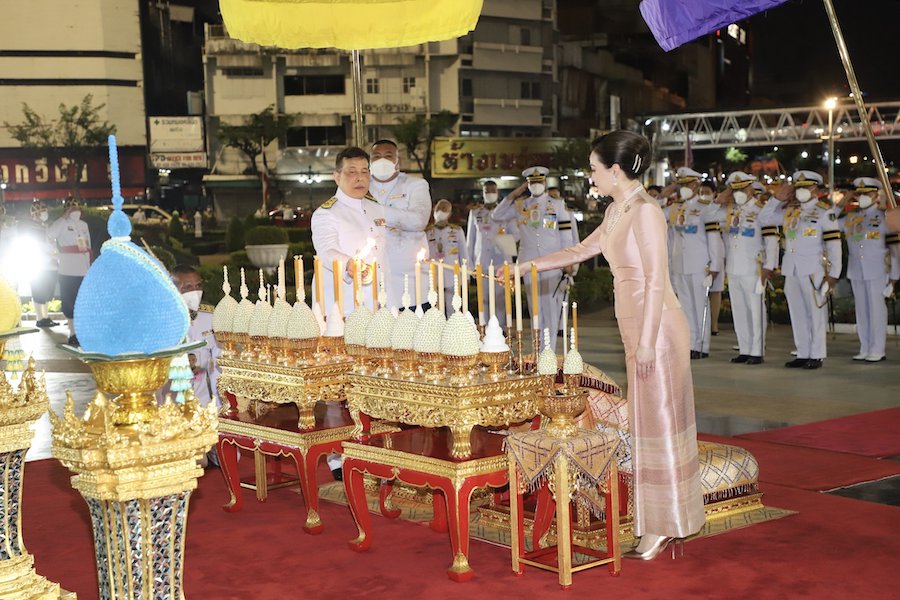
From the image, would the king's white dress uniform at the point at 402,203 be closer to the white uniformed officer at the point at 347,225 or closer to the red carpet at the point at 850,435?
the white uniformed officer at the point at 347,225

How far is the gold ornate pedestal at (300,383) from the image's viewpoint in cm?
498

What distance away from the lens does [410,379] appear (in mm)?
4375

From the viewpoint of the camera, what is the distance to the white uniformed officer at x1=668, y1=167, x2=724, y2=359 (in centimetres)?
1115

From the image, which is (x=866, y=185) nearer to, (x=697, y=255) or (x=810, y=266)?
(x=810, y=266)

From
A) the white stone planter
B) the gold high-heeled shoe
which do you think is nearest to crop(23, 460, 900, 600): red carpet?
the gold high-heeled shoe

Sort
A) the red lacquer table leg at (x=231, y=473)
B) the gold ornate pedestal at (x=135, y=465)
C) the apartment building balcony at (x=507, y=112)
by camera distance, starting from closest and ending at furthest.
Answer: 1. the gold ornate pedestal at (x=135, y=465)
2. the red lacquer table leg at (x=231, y=473)
3. the apartment building balcony at (x=507, y=112)

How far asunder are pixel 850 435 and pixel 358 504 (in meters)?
3.52

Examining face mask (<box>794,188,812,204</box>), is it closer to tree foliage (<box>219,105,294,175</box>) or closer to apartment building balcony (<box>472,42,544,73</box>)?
tree foliage (<box>219,105,294,175</box>)

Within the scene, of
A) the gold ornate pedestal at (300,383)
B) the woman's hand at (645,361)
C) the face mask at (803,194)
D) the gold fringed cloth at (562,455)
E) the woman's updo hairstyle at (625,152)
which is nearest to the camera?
the gold fringed cloth at (562,455)

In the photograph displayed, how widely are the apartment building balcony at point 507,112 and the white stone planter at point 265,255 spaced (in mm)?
18788

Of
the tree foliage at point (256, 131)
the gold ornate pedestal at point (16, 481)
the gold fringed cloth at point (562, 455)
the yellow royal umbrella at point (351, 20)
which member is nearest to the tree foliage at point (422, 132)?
the tree foliage at point (256, 131)

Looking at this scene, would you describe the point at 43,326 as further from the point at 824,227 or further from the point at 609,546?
the point at 609,546

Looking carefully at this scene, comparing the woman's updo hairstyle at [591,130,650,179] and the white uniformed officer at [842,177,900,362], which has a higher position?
the woman's updo hairstyle at [591,130,650,179]

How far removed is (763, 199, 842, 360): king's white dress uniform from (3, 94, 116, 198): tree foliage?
78.9 feet
